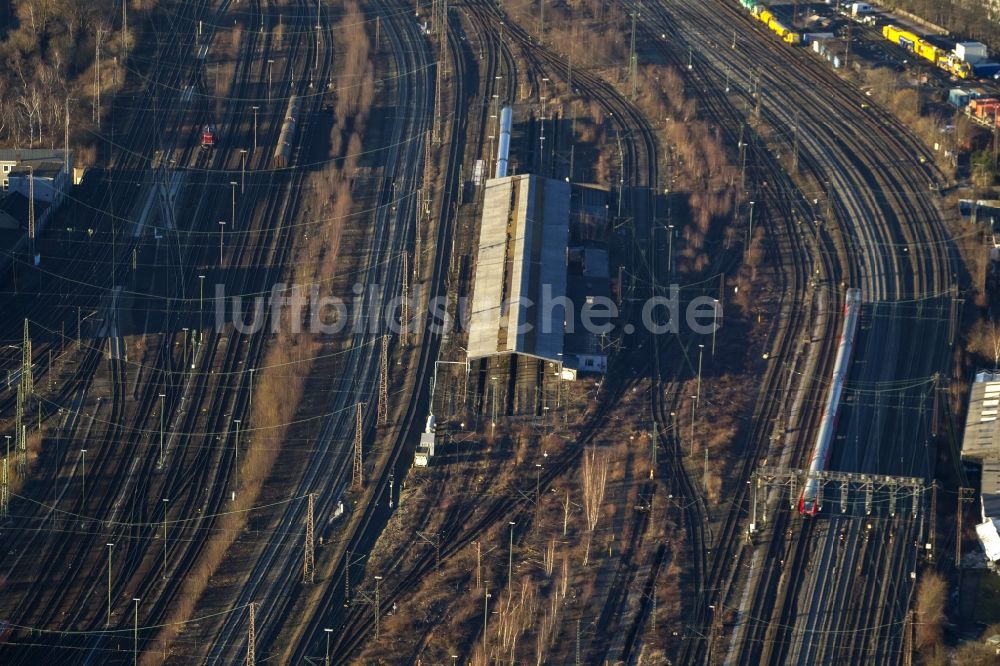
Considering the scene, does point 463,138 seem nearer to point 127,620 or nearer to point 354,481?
point 354,481

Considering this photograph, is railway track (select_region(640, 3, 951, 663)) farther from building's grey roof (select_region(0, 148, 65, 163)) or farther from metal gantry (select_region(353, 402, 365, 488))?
building's grey roof (select_region(0, 148, 65, 163))

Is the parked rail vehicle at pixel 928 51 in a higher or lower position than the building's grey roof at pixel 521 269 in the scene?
higher

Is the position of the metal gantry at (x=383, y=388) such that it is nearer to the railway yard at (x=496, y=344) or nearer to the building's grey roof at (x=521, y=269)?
the railway yard at (x=496, y=344)

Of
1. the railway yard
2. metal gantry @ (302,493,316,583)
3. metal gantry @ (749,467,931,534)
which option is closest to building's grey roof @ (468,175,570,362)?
the railway yard

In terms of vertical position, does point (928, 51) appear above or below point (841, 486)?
above

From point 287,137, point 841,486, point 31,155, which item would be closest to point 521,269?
point 841,486

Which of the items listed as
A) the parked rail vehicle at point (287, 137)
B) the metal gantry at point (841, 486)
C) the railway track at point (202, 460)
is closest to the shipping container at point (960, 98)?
the metal gantry at point (841, 486)

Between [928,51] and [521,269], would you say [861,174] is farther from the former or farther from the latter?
[521,269]
